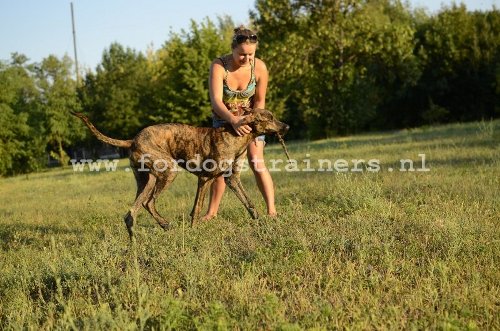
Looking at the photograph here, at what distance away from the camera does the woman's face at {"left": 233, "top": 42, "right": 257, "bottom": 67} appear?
21.8 feet

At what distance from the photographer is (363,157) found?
51.6 feet

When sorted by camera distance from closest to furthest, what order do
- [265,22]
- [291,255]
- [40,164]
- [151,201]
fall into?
1. [291,255]
2. [151,201]
3. [265,22]
4. [40,164]

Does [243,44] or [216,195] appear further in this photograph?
[216,195]

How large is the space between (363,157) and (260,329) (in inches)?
505

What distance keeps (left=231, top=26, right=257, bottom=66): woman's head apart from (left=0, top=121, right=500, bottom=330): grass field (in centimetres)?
219

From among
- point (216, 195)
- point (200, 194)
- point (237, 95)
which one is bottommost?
point (216, 195)

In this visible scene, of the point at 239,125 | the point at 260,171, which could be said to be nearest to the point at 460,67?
the point at 260,171

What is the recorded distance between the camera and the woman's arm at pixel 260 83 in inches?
289

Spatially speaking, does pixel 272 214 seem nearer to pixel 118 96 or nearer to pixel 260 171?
pixel 260 171

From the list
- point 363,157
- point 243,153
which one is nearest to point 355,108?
point 363,157

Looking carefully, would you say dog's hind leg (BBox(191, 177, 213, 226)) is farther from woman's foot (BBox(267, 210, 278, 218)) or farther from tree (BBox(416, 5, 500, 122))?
tree (BBox(416, 5, 500, 122))

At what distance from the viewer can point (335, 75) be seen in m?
35.6

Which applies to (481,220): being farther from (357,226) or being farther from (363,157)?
(363,157)

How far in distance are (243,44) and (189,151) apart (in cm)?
160
